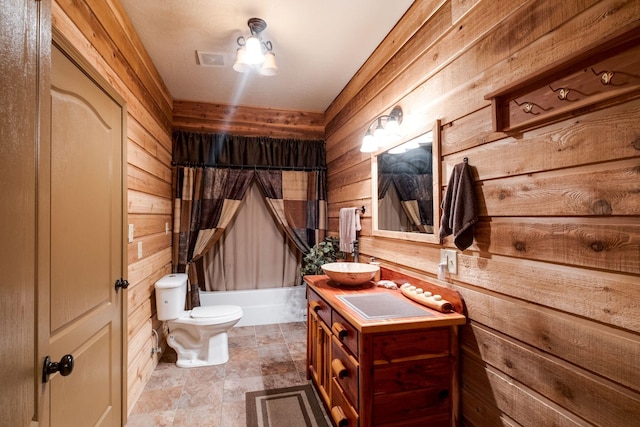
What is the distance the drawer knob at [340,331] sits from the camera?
164 centimetres

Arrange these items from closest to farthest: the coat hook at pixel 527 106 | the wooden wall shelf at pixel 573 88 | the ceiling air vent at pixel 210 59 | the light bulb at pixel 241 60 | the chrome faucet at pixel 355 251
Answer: the wooden wall shelf at pixel 573 88 < the coat hook at pixel 527 106 < the light bulb at pixel 241 60 < the ceiling air vent at pixel 210 59 < the chrome faucet at pixel 355 251

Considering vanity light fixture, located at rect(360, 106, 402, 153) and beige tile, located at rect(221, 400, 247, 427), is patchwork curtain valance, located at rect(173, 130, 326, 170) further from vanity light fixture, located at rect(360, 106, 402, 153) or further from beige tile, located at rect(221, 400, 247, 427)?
beige tile, located at rect(221, 400, 247, 427)

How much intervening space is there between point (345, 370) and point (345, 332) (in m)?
0.19

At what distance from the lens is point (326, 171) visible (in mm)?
3900

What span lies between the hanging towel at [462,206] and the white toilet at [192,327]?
213 centimetres

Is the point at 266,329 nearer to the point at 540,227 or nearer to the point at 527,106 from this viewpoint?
the point at 540,227

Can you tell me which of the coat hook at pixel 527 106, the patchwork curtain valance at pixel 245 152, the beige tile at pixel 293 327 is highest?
the patchwork curtain valance at pixel 245 152

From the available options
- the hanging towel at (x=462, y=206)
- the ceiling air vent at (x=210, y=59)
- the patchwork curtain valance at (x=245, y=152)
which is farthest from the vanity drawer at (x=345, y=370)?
the patchwork curtain valance at (x=245, y=152)

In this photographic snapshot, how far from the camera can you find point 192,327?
276cm

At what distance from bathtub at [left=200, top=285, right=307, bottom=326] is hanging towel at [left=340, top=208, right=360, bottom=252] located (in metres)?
1.26

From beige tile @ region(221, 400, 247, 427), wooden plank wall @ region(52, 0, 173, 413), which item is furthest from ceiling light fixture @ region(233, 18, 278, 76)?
beige tile @ region(221, 400, 247, 427)

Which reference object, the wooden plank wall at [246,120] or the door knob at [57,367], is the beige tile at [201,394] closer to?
the door knob at [57,367]

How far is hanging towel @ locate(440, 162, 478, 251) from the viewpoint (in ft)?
4.61

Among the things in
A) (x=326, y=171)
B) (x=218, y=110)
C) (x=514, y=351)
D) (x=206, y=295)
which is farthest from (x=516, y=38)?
(x=206, y=295)
